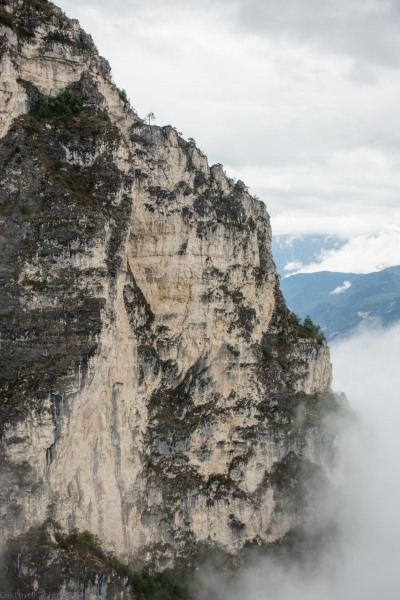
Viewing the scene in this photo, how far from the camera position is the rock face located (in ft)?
132

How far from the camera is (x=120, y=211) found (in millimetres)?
45406

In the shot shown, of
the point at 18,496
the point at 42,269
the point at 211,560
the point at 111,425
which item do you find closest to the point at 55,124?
the point at 42,269

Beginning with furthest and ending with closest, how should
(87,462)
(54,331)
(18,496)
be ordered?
(87,462), (54,331), (18,496)

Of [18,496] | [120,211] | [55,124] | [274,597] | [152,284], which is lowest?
[274,597]

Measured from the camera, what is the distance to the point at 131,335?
48688 millimetres

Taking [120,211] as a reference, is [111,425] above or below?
below

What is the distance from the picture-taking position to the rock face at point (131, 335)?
132 ft

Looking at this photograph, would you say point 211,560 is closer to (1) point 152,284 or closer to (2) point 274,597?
(2) point 274,597

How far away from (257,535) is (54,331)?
101 feet

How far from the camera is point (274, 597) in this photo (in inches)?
2112

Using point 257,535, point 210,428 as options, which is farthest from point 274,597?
point 210,428

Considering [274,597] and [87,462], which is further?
[274,597]

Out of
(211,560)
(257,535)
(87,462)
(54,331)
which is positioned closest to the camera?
(54,331)

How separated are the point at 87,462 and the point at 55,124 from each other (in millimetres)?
26381
